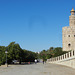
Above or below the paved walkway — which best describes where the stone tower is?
above

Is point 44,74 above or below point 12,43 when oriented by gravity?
below

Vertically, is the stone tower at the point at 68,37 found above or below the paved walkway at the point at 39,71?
above

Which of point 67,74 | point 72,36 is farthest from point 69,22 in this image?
point 67,74

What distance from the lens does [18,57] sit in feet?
140

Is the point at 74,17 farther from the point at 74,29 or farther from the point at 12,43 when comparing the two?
the point at 12,43

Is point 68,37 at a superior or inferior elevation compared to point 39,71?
superior

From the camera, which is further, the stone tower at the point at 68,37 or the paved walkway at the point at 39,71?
the stone tower at the point at 68,37

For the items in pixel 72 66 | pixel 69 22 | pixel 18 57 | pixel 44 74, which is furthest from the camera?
pixel 69 22

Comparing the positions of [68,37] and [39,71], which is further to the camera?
[68,37]

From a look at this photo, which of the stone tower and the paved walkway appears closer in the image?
the paved walkway

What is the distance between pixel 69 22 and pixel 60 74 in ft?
155

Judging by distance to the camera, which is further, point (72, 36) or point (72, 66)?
point (72, 36)

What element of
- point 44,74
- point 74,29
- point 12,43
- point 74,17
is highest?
point 74,17

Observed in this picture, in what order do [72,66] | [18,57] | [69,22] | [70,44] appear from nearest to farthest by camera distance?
[72,66]
[18,57]
[70,44]
[69,22]
